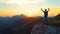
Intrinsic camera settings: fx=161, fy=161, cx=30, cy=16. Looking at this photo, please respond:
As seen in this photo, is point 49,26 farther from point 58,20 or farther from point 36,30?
point 58,20

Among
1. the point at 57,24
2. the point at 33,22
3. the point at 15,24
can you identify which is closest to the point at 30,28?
the point at 33,22

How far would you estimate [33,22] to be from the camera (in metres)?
6.16

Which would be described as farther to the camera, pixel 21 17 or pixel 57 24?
pixel 21 17

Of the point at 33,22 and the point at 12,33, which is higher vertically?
the point at 33,22

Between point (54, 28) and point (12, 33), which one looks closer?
point (54, 28)

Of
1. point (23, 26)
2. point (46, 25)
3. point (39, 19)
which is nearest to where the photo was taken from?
point (46, 25)

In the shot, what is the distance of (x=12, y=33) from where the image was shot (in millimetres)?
6379

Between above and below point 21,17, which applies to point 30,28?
below

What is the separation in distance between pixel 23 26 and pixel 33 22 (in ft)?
1.45

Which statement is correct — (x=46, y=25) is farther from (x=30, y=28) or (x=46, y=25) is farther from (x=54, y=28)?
(x=30, y=28)

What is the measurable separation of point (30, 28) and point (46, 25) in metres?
1.05

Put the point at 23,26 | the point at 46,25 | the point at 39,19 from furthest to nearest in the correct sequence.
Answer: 1. the point at 23,26
2. the point at 39,19
3. the point at 46,25

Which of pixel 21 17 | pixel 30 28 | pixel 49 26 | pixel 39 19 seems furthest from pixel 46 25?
pixel 21 17

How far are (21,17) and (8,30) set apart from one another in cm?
73
